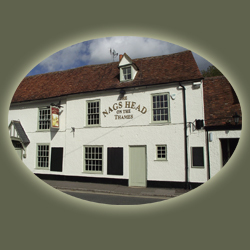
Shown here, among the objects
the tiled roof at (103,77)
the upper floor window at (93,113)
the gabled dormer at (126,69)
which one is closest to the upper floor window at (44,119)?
the tiled roof at (103,77)

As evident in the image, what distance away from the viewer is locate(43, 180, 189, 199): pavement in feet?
8.84

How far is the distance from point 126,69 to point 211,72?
4.64 feet

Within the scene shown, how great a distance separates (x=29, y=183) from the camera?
293cm

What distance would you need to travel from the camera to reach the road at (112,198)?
2773 mm

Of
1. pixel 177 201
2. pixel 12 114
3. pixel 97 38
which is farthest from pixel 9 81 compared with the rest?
pixel 177 201

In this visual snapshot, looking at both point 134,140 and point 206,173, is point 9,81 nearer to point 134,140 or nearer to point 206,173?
point 134,140

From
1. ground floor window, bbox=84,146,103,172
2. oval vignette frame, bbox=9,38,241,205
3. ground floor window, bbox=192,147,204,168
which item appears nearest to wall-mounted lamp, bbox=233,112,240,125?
oval vignette frame, bbox=9,38,241,205

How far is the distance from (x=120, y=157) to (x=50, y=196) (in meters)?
1.29

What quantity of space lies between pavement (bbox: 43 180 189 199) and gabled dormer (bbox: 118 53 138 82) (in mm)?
1919

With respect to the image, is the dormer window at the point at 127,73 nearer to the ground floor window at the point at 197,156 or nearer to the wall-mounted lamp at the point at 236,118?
the ground floor window at the point at 197,156

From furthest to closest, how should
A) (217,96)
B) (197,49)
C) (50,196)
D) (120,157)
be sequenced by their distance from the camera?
(120,157), (50,196), (217,96), (197,49)

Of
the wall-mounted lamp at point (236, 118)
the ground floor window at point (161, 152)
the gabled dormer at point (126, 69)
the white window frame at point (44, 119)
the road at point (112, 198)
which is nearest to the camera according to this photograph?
the wall-mounted lamp at point (236, 118)

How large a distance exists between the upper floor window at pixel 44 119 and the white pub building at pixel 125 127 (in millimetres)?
17

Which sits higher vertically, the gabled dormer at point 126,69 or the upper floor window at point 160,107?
the gabled dormer at point 126,69
